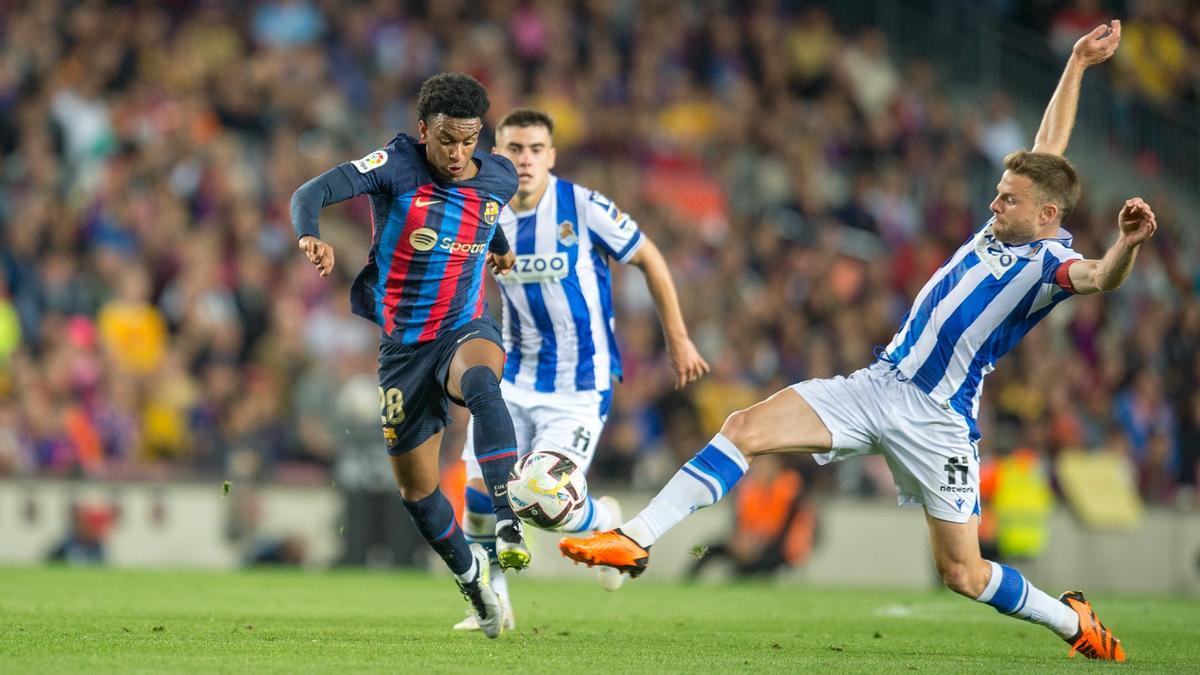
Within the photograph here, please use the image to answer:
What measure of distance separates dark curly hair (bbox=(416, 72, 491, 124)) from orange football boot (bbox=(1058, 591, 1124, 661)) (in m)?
3.58

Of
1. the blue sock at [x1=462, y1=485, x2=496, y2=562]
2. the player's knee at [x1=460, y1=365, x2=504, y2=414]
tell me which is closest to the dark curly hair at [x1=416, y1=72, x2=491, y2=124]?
the player's knee at [x1=460, y1=365, x2=504, y2=414]

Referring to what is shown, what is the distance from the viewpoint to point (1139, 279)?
19.6m

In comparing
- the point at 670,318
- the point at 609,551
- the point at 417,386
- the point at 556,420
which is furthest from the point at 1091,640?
the point at 417,386

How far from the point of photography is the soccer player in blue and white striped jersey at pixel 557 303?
8.90 metres

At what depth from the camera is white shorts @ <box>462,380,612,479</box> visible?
8.95 metres

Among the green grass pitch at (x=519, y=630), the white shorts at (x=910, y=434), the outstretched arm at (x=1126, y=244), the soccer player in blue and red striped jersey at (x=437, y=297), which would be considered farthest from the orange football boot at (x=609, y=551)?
the outstretched arm at (x=1126, y=244)

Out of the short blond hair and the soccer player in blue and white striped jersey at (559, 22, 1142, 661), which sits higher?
the short blond hair

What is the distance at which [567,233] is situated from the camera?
8977 millimetres

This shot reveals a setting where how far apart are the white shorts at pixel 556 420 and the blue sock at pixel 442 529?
1.07m

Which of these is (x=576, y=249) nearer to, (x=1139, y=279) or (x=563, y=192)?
(x=563, y=192)

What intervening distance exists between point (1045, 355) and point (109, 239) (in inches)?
379

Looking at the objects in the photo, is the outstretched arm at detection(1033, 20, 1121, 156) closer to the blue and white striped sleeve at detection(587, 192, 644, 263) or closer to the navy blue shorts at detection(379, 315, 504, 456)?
the blue and white striped sleeve at detection(587, 192, 644, 263)

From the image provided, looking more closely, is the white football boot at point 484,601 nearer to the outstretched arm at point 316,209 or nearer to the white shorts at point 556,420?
the white shorts at point 556,420

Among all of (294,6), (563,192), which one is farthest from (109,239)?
(563,192)
